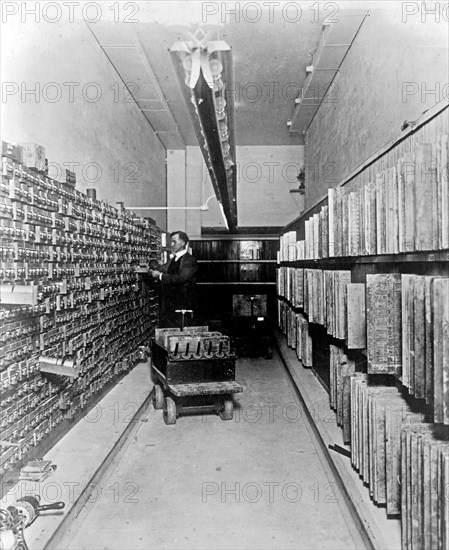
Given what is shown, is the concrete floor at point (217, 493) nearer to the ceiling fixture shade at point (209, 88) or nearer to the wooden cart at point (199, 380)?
the wooden cart at point (199, 380)

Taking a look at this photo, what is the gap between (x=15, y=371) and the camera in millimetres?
2572

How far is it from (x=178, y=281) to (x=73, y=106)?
78.5 inches

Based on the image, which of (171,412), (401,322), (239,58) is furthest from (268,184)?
(401,322)

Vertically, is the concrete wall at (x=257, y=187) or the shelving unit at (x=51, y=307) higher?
the concrete wall at (x=257, y=187)

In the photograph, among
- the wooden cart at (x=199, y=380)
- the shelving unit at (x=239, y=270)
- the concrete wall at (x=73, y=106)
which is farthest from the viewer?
the shelving unit at (x=239, y=270)

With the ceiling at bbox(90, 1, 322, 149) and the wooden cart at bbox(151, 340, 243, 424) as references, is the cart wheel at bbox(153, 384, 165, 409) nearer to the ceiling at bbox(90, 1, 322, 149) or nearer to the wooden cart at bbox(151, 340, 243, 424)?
the wooden cart at bbox(151, 340, 243, 424)

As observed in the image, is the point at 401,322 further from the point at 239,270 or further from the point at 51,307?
the point at 239,270

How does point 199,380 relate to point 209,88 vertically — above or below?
below

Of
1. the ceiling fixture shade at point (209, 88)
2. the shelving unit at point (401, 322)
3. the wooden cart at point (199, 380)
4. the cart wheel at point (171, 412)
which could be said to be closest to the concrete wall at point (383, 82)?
the shelving unit at point (401, 322)

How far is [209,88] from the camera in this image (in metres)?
2.01

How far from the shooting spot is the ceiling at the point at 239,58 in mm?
4953

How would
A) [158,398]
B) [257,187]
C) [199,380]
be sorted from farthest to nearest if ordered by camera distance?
[257,187]
[158,398]
[199,380]

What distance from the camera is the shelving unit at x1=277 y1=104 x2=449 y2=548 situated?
180 centimetres

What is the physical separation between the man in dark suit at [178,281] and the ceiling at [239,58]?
2.09 metres
